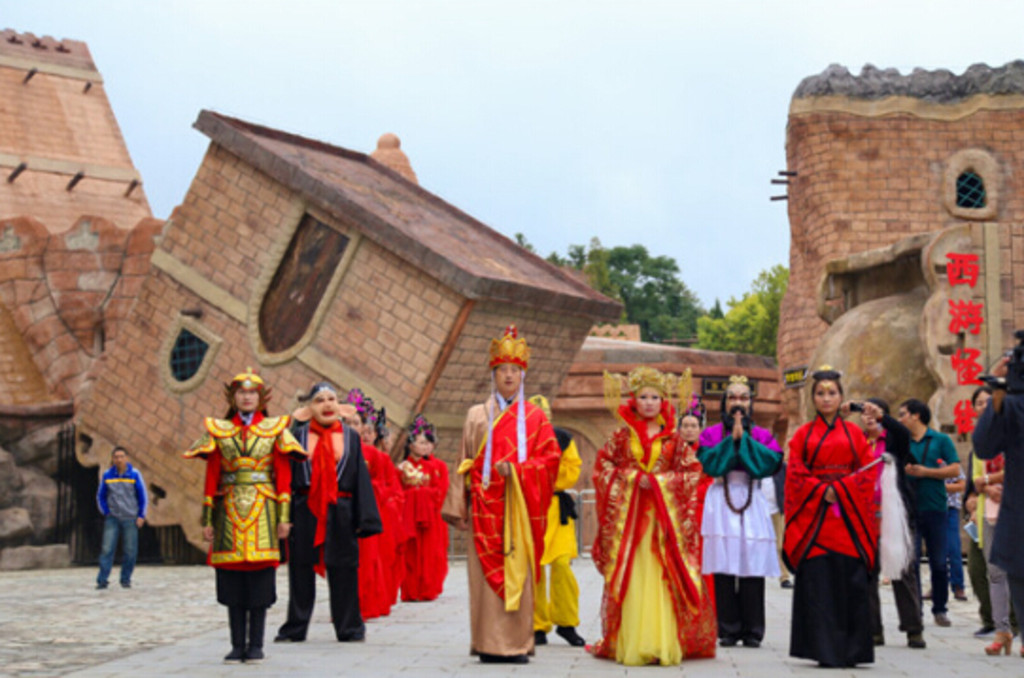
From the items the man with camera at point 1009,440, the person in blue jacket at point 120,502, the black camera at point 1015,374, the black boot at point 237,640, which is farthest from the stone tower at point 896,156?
the black camera at point 1015,374

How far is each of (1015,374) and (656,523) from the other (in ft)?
9.05

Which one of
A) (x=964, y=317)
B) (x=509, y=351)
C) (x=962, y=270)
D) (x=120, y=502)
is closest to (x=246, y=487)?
(x=509, y=351)

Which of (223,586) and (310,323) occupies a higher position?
(310,323)

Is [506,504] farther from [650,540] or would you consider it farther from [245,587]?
[245,587]

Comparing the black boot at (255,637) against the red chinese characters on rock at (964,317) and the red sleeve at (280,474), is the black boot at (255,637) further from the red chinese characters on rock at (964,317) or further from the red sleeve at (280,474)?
the red chinese characters on rock at (964,317)

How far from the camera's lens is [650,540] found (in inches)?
364

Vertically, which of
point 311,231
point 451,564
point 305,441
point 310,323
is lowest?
point 451,564

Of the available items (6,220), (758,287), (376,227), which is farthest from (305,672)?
(758,287)

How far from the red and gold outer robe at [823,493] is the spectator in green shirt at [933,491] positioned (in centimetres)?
270

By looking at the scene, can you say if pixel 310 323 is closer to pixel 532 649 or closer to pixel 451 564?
pixel 451 564

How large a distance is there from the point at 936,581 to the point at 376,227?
31.9ft

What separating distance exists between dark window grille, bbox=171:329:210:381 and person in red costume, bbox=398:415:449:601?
5288 millimetres

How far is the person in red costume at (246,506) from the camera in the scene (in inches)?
354

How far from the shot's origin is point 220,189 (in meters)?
21.0
